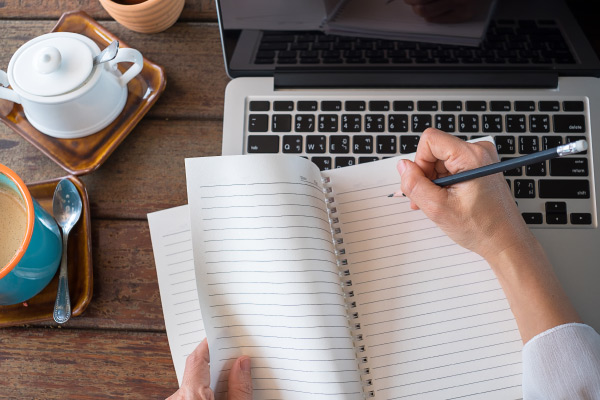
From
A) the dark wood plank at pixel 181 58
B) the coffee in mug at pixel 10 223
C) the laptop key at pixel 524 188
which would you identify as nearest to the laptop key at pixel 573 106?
the laptop key at pixel 524 188

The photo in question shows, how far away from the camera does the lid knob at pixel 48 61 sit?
2.02 ft

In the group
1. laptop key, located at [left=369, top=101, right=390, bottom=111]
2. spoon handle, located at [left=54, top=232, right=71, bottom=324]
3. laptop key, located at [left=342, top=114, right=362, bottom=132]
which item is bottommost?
spoon handle, located at [left=54, top=232, right=71, bottom=324]

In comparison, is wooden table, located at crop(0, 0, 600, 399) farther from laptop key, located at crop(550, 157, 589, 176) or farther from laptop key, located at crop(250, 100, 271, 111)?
laptop key, located at crop(550, 157, 589, 176)

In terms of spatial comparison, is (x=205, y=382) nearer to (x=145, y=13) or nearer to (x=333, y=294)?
(x=333, y=294)

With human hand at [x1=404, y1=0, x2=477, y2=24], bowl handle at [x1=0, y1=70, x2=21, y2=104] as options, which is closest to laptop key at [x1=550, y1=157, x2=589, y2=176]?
human hand at [x1=404, y1=0, x2=477, y2=24]

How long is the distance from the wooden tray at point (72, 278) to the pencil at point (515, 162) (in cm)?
41

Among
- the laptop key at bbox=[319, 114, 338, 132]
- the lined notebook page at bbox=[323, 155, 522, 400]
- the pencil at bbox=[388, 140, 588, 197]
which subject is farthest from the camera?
the laptop key at bbox=[319, 114, 338, 132]

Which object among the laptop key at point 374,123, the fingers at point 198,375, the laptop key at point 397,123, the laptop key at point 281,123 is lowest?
the fingers at point 198,375

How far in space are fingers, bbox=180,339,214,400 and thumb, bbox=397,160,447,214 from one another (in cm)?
27

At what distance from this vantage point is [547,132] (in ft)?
2.24

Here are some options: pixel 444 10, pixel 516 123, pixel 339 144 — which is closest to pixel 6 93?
pixel 339 144

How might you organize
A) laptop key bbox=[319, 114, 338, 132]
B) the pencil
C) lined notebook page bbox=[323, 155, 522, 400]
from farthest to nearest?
laptop key bbox=[319, 114, 338, 132] < lined notebook page bbox=[323, 155, 522, 400] < the pencil

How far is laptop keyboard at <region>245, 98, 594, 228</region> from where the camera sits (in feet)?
2.23

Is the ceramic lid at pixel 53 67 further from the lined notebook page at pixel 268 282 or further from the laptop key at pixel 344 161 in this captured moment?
the laptop key at pixel 344 161
